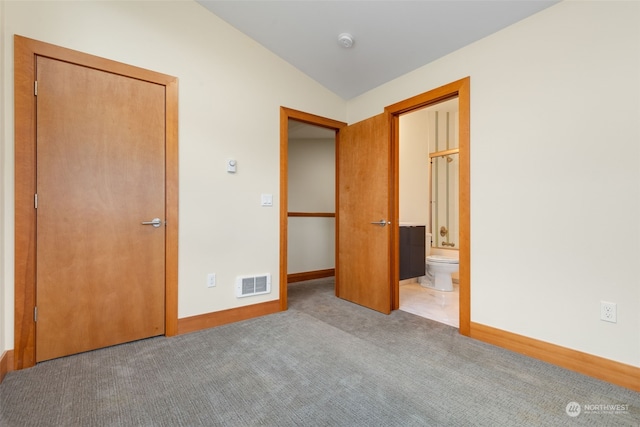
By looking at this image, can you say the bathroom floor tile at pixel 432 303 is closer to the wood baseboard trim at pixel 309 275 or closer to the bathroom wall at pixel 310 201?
the wood baseboard trim at pixel 309 275

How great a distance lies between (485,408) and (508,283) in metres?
1.00

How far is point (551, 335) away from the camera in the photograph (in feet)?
6.23

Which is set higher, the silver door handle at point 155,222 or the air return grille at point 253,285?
the silver door handle at point 155,222

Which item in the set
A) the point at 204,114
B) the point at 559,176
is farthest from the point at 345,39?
the point at 559,176

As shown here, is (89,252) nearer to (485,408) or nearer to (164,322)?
(164,322)

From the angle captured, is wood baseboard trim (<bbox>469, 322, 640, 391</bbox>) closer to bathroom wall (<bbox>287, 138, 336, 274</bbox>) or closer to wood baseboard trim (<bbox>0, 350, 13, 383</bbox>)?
bathroom wall (<bbox>287, 138, 336, 274</bbox>)

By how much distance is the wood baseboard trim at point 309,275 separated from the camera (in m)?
4.27

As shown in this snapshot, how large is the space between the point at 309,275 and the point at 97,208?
297 centimetres

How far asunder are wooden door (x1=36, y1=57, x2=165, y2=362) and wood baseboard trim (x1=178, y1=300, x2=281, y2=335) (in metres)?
0.21

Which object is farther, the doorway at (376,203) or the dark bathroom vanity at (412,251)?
the dark bathroom vanity at (412,251)

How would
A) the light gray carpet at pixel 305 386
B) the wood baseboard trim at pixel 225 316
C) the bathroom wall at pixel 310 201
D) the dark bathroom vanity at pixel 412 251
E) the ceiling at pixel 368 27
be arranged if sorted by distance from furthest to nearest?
the bathroom wall at pixel 310 201 → the dark bathroom vanity at pixel 412 251 → the wood baseboard trim at pixel 225 316 → the ceiling at pixel 368 27 → the light gray carpet at pixel 305 386

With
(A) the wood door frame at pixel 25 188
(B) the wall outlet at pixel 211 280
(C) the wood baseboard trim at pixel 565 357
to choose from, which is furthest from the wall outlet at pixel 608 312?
(A) the wood door frame at pixel 25 188

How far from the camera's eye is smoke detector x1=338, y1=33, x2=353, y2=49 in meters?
2.48

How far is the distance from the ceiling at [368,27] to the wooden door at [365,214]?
22.2 inches
